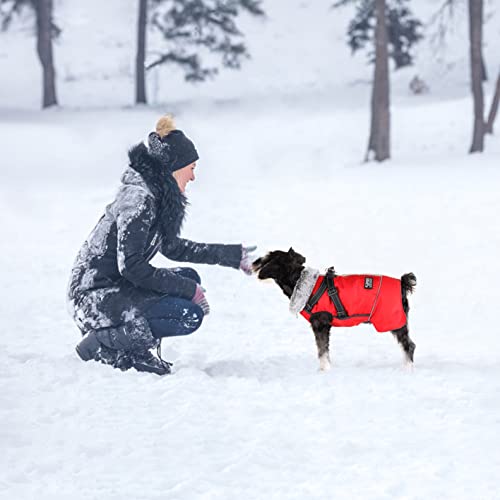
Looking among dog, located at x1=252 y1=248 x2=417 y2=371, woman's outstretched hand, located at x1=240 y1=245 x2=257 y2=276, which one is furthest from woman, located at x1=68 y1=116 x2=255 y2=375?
dog, located at x1=252 y1=248 x2=417 y2=371

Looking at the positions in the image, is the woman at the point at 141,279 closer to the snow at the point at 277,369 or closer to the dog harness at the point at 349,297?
the snow at the point at 277,369

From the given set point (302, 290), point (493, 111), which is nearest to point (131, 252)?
point (302, 290)

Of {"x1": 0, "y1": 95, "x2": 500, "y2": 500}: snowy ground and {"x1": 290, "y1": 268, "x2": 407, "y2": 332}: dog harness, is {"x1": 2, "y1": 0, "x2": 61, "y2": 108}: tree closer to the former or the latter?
{"x1": 0, "y1": 95, "x2": 500, "y2": 500}: snowy ground

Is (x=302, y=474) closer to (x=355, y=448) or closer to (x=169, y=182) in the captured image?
(x=355, y=448)

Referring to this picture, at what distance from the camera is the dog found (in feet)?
18.6

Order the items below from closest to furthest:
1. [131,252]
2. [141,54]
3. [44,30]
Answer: [131,252], [44,30], [141,54]

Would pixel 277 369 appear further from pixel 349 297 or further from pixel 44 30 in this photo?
pixel 44 30

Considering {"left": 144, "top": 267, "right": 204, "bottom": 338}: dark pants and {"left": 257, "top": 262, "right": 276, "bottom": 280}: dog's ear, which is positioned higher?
{"left": 257, "top": 262, "right": 276, "bottom": 280}: dog's ear

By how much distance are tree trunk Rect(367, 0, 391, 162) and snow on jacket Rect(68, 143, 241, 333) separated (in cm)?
1624

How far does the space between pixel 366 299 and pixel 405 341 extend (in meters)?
0.50

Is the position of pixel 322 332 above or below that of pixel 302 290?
below

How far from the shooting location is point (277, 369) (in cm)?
626

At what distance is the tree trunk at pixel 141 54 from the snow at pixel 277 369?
12.2 m

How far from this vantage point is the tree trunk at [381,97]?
2095cm
